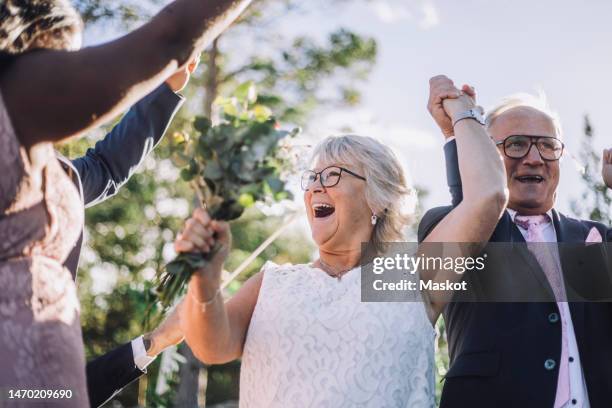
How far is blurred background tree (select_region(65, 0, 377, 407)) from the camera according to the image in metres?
11.2

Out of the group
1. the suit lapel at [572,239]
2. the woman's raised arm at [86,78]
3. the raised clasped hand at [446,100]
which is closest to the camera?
the woman's raised arm at [86,78]

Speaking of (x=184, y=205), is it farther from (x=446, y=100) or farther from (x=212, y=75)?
(x=446, y=100)

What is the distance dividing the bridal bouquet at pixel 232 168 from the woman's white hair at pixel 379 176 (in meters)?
1.00

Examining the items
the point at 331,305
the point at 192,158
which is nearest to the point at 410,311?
the point at 331,305

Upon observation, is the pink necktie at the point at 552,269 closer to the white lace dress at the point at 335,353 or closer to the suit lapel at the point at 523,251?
the suit lapel at the point at 523,251

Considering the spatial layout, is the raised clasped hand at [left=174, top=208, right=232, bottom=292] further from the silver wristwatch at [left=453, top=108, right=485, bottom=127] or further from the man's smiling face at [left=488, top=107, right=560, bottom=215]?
the man's smiling face at [left=488, top=107, right=560, bottom=215]

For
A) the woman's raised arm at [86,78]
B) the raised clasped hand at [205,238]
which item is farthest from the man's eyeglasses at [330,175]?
the woman's raised arm at [86,78]

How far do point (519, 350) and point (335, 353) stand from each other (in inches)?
29.5

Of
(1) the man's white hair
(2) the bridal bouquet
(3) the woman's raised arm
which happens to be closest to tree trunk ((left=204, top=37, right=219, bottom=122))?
(1) the man's white hair

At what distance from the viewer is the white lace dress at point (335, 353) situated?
2.91 m

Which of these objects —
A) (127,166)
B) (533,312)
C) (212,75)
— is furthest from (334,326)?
(212,75)

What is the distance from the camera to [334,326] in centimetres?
303

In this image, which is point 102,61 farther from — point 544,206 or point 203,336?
point 544,206

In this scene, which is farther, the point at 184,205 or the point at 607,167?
the point at 184,205
